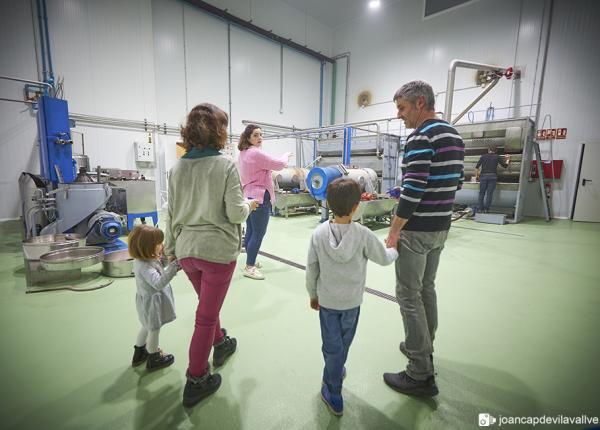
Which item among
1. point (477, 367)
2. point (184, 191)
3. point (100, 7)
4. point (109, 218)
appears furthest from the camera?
point (100, 7)

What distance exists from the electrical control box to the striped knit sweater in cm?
748

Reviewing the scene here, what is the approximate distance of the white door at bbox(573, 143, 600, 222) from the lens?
6.79 metres

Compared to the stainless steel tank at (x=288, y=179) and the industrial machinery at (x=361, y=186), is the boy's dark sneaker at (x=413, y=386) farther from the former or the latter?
the stainless steel tank at (x=288, y=179)

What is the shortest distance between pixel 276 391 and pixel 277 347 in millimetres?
392

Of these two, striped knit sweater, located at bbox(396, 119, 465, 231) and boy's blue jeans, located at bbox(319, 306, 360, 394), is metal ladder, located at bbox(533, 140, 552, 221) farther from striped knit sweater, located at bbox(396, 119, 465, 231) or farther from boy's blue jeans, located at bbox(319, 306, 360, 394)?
boy's blue jeans, located at bbox(319, 306, 360, 394)

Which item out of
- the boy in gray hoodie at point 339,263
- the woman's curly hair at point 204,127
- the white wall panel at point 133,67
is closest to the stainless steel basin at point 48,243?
the woman's curly hair at point 204,127

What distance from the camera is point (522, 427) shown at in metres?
1.38

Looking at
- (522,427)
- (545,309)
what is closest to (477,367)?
(522,427)

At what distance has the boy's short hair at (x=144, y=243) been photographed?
1.49 m

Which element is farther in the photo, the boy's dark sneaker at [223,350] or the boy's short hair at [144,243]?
the boy's dark sneaker at [223,350]

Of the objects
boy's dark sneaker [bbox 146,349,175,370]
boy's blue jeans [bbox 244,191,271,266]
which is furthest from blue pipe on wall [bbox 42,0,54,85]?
boy's dark sneaker [bbox 146,349,175,370]

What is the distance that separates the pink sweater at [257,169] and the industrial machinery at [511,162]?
6642mm

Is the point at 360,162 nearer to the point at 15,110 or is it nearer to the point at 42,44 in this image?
the point at 42,44

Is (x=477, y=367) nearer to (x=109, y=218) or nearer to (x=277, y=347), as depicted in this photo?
(x=277, y=347)
